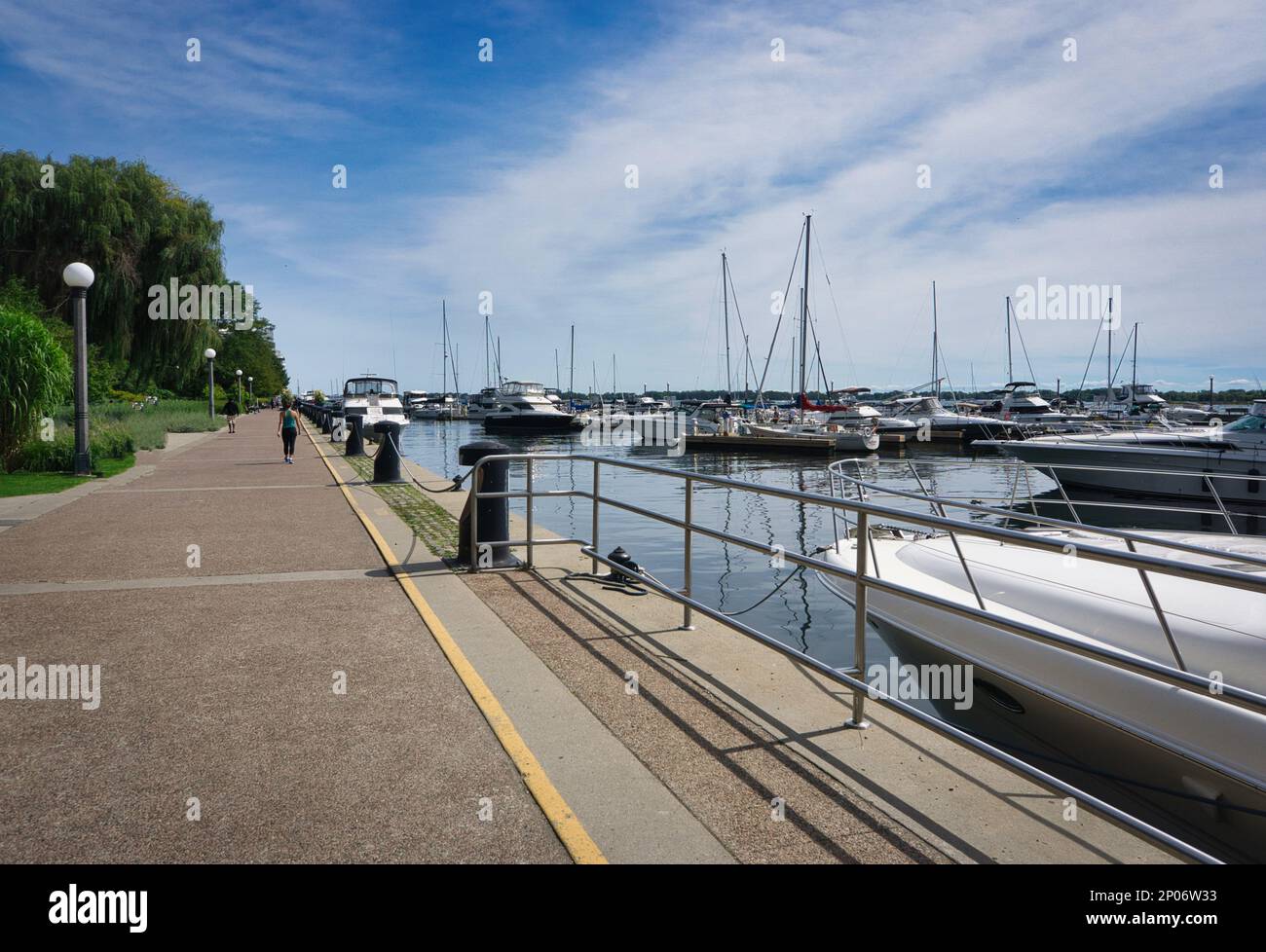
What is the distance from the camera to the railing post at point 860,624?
4.02 metres

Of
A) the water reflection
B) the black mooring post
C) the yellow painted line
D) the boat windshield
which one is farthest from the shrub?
the boat windshield

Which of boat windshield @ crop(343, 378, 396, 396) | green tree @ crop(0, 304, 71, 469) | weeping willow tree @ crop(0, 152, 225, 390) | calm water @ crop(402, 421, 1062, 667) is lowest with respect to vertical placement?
calm water @ crop(402, 421, 1062, 667)

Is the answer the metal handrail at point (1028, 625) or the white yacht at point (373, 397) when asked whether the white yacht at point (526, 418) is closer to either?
the white yacht at point (373, 397)

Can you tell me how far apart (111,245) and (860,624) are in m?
34.8

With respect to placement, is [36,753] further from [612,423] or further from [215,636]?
[612,423]

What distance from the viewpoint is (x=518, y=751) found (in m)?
3.98

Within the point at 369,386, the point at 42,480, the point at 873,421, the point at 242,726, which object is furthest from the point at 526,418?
the point at 242,726

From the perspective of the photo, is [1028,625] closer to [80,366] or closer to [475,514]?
[475,514]

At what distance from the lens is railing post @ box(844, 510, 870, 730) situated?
402 centimetres

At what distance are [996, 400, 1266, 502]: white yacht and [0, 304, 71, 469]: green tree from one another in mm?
19973

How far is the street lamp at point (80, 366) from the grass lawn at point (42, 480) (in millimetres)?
337

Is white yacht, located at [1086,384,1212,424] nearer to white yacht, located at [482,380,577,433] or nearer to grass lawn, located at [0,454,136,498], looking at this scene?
white yacht, located at [482,380,577,433]
